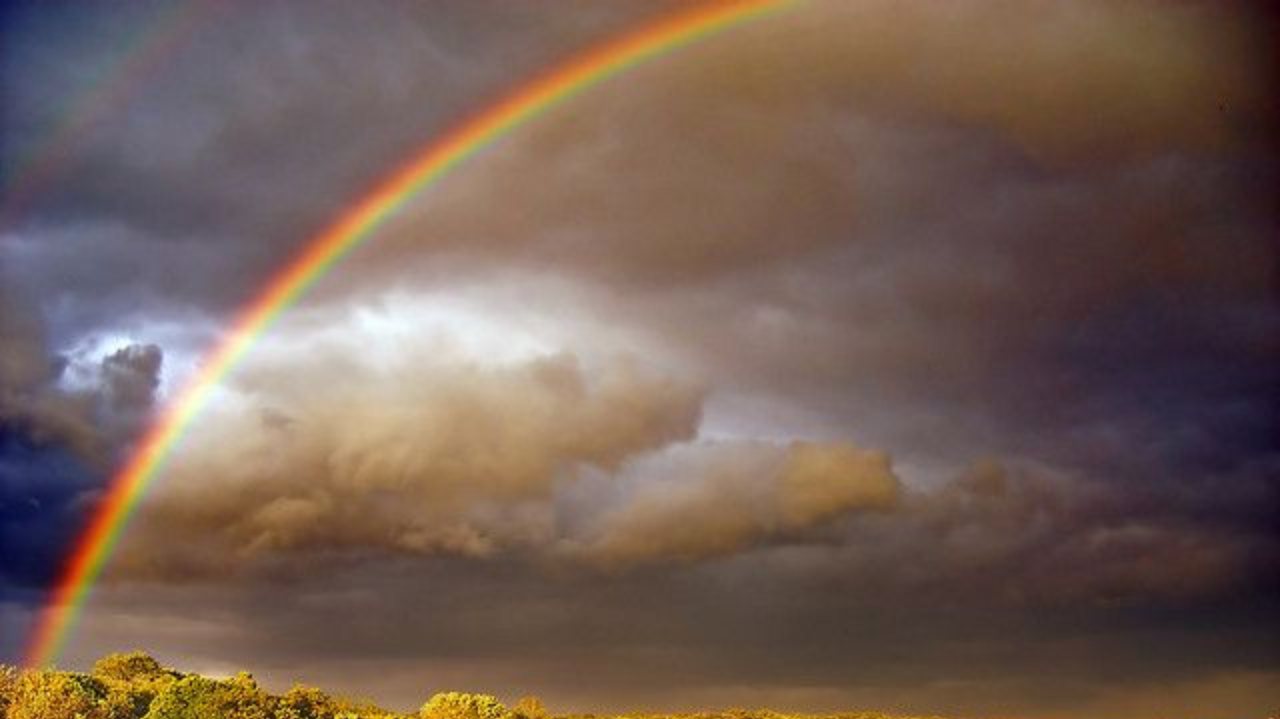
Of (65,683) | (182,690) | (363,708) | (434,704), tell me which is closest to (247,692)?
(182,690)

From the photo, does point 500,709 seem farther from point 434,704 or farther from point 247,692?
point 247,692

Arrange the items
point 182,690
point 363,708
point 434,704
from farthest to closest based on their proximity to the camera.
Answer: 1. point 363,708
2. point 434,704
3. point 182,690

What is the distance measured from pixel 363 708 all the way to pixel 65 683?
186ft

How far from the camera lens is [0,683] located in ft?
430

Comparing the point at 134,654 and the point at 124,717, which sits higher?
the point at 134,654

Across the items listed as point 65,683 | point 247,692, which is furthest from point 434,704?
point 65,683

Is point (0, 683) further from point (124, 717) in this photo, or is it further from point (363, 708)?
point (363, 708)

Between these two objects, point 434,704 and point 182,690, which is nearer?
point 182,690

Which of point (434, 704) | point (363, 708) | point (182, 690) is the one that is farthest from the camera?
point (363, 708)

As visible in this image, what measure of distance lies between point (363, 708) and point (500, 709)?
33.7 meters

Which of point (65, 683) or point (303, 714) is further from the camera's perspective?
point (303, 714)

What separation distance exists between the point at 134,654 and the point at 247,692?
57057 millimetres

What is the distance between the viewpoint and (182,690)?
128m

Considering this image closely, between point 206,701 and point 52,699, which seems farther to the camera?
point 206,701
